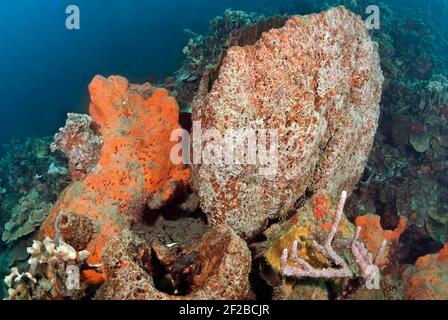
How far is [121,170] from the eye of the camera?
13.5ft

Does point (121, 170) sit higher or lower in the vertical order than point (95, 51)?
higher

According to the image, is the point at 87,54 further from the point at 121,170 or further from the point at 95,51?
the point at 121,170

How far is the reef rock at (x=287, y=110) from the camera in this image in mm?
3369

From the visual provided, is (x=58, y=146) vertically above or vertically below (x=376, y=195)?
above

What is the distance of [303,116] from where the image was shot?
344 cm

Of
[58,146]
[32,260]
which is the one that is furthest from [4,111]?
[32,260]

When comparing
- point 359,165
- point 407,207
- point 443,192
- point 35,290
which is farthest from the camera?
point 443,192

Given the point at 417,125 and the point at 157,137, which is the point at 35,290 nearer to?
the point at 157,137

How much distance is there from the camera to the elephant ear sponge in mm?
3869

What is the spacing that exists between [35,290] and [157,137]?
214 centimetres

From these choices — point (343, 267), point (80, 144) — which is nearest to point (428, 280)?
point (343, 267)

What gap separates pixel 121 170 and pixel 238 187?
1.40 m

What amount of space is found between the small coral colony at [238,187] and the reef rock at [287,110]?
0.04ft

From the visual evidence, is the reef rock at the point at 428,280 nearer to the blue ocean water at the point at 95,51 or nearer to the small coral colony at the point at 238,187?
the small coral colony at the point at 238,187
